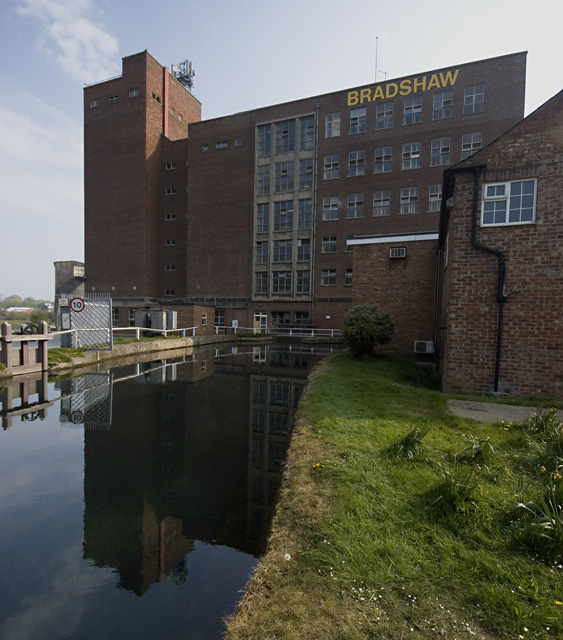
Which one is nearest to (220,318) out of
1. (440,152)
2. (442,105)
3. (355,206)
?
(355,206)

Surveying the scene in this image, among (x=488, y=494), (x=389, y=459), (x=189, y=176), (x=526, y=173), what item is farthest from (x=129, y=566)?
(x=189, y=176)

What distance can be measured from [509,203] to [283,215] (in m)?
27.7

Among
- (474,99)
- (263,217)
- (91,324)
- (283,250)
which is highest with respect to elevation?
(474,99)

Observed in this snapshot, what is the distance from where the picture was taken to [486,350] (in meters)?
8.16

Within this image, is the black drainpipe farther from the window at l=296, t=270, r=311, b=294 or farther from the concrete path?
the window at l=296, t=270, r=311, b=294

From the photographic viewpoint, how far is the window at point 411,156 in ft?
95.5

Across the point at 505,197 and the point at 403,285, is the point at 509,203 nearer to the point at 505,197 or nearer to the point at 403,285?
the point at 505,197

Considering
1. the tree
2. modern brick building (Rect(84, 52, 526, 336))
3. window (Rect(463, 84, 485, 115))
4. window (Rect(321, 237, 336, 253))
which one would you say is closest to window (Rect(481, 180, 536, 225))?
the tree

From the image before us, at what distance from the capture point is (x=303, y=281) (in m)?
33.5

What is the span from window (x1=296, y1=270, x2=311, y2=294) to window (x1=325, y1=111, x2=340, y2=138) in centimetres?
1309

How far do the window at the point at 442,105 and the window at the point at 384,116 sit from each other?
140 inches

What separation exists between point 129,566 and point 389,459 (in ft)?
9.36

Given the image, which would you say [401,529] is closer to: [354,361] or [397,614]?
[397,614]

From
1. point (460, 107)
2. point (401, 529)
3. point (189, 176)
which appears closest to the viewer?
point (401, 529)
